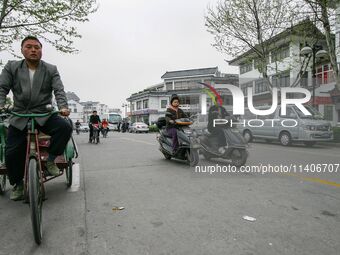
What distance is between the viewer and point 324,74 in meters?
28.1

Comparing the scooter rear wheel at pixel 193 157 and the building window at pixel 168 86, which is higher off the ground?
the building window at pixel 168 86

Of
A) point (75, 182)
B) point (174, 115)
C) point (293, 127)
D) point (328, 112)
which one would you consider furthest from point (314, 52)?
point (75, 182)

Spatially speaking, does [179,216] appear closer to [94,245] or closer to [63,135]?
[94,245]

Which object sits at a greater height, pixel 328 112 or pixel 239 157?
pixel 328 112

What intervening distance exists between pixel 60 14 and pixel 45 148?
38.9ft

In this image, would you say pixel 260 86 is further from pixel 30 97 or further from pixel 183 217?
pixel 30 97

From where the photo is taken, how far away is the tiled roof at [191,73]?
5544 centimetres

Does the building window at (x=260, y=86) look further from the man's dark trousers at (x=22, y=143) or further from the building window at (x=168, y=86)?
the man's dark trousers at (x=22, y=143)

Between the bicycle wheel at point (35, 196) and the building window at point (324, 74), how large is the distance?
29.6 meters

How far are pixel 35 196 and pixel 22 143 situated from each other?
103 centimetres

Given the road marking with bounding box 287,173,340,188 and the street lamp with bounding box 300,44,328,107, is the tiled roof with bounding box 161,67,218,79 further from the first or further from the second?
the road marking with bounding box 287,173,340,188

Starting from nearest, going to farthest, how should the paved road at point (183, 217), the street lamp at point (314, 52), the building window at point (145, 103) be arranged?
the paved road at point (183, 217), the street lamp at point (314, 52), the building window at point (145, 103)

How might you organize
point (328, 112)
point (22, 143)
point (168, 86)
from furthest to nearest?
1. point (168, 86)
2. point (328, 112)
3. point (22, 143)

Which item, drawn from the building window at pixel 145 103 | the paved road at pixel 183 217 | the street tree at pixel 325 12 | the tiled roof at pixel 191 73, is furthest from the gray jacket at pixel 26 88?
the building window at pixel 145 103
